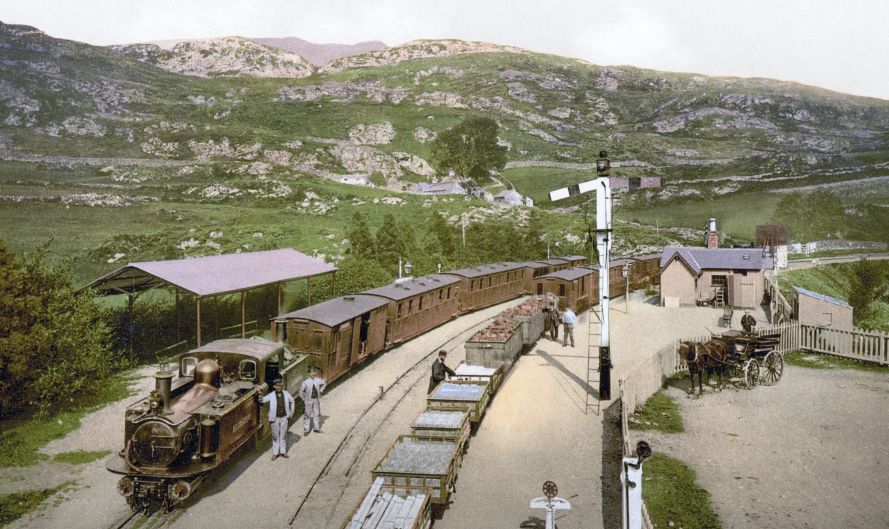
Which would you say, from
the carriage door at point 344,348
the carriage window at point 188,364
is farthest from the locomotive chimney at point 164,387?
the carriage door at point 344,348

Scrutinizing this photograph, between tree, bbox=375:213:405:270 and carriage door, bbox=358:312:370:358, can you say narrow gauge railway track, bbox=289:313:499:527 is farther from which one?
tree, bbox=375:213:405:270

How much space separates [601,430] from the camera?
53.2 feet

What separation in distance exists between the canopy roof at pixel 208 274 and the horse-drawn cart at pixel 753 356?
19768mm

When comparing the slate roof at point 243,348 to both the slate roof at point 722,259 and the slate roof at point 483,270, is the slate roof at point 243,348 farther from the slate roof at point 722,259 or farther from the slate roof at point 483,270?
the slate roof at point 722,259

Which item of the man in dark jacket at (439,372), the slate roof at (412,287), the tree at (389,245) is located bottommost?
the man in dark jacket at (439,372)

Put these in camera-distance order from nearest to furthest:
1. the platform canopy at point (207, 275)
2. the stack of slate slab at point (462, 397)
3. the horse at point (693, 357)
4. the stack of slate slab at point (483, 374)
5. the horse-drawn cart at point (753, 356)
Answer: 1. the stack of slate slab at point (462, 397)
2. the stack of slate slab at point (483, 374)
3. the horse at point (693, 357)
4. the horse-drawn cart at point (753, 356)
5. the platform canopy at point (207, 275)

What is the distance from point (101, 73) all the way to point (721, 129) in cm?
19177

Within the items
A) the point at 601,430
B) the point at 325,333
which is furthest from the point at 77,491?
the point at 601,430

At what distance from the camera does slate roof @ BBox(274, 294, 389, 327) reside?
20.0 metres

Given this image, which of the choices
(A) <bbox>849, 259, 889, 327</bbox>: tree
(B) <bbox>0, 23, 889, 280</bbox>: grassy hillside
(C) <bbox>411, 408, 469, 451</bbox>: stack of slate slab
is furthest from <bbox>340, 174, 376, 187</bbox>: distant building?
(C) <bbox>411, 408, 469, 451</bbox>: stack of slate slab

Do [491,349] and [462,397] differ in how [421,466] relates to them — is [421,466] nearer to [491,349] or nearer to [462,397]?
[462,397]

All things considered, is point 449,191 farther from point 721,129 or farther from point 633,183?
point 721,129

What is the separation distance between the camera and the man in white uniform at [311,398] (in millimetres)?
16219

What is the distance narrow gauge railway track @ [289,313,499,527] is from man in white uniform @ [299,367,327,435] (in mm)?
1109
